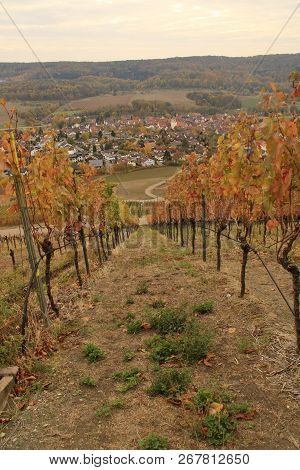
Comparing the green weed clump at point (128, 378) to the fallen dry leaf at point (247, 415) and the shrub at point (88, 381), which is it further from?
the fallen dry leaf at point (247, 415)

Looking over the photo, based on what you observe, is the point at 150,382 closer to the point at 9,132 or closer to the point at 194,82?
the point at 9,132

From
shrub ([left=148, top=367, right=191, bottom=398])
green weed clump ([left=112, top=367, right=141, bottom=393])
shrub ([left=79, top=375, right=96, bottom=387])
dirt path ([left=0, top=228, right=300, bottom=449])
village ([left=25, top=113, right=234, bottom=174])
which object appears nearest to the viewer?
dirt path ([left=0, top=228, right=300, bottom=449])

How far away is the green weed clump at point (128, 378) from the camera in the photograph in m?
4.91

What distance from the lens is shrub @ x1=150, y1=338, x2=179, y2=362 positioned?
218 inches

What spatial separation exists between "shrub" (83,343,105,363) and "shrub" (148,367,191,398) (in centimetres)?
122

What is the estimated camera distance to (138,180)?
3268 inches

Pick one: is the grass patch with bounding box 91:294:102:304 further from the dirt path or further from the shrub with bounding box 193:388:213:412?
the shrub with bounding box 193:388:213:412

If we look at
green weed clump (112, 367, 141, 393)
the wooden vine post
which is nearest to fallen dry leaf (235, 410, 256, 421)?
green weed clump (112, 367, 141, 393)

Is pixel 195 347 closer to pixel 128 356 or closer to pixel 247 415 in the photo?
pixel 128 356

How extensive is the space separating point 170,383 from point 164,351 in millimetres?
871

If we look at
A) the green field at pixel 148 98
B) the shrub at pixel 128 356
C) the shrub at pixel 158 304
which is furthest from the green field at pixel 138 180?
the shrub at pixel 128 356

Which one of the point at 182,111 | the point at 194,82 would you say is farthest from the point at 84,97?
the point at 194,82
